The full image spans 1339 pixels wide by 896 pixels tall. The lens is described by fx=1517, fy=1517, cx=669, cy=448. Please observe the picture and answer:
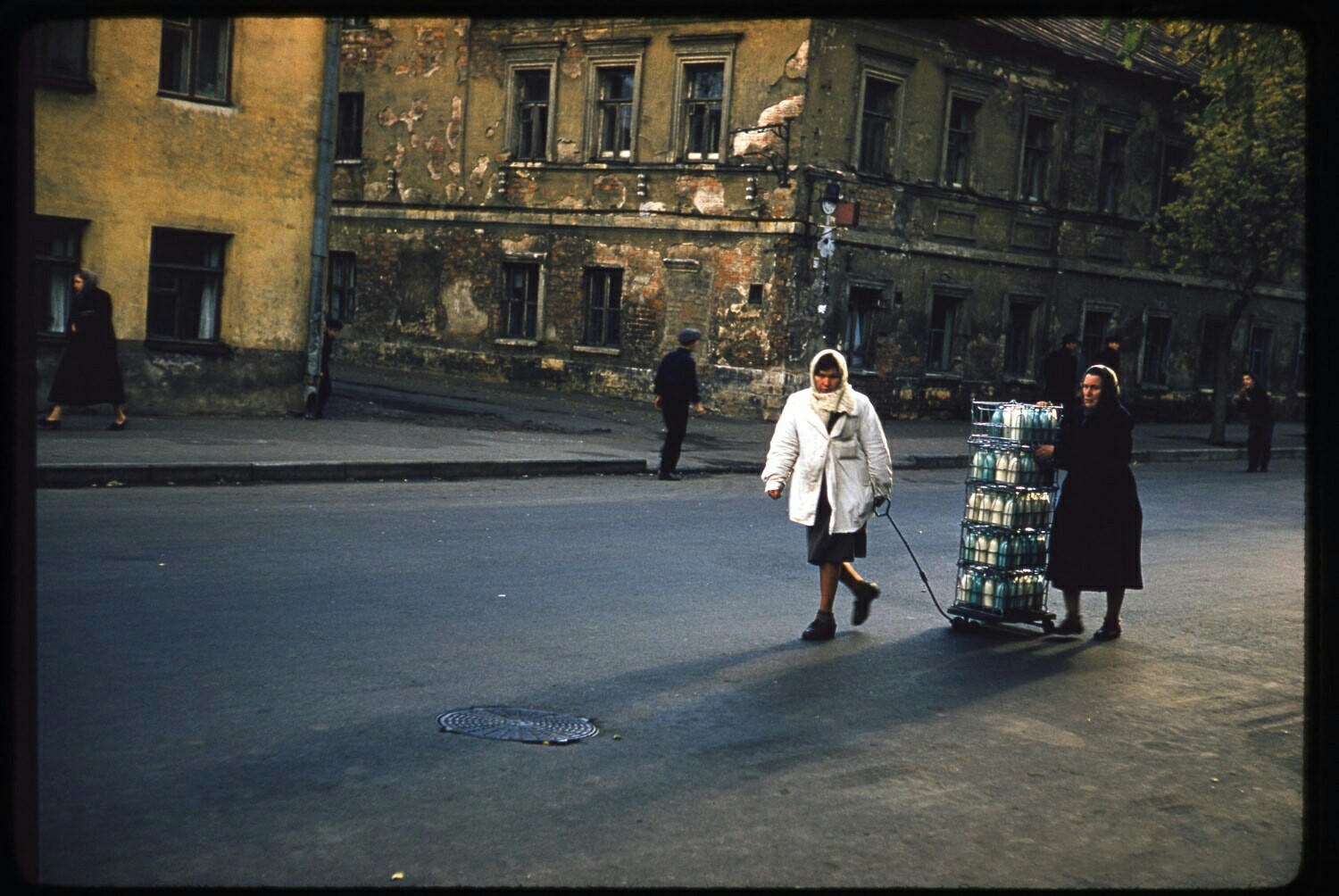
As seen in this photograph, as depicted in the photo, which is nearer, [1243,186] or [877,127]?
[1243,186]

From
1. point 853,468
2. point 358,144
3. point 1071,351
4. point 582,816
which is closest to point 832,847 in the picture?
point 582,816

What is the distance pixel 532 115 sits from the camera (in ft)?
104

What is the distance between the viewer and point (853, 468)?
29.9 ft

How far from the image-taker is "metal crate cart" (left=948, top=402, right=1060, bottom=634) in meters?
9.25

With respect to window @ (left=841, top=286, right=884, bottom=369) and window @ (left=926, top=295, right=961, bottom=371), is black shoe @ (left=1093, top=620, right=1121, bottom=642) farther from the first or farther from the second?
window @ (left=926, top=295, right=961, bottom=371)

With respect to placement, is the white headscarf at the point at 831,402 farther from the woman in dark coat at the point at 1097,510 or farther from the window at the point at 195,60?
the window at the point at 195,60

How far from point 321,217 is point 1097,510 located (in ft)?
52.9

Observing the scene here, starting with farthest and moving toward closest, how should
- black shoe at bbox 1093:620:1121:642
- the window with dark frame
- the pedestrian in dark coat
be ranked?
1. the window with dark frame
2. the pedestrian in dark coat
3. black shoe at bbox 1093:620:1121:642

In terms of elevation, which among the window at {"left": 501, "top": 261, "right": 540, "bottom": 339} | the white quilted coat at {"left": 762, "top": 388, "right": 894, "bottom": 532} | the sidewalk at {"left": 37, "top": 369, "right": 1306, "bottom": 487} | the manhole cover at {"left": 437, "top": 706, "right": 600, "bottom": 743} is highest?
the window at {"left": 501, "top": 261, "right": 540, "bottom": 339}

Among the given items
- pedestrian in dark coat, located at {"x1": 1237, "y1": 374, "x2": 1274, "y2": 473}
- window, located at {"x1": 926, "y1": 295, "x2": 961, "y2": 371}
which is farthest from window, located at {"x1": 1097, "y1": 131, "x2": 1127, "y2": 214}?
pedestrian in dark coat, located at {"x1": 1237, "y1": 374, "x2": 1274, "y2": 473}

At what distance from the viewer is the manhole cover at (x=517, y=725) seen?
616cm

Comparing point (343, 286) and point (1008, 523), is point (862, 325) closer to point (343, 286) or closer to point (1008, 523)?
point (343, 286)

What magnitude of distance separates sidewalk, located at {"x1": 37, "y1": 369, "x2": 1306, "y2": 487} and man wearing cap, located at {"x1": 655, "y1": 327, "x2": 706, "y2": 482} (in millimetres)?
775

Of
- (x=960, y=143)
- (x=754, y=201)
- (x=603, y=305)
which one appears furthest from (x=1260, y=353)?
(x=603, y=305)
